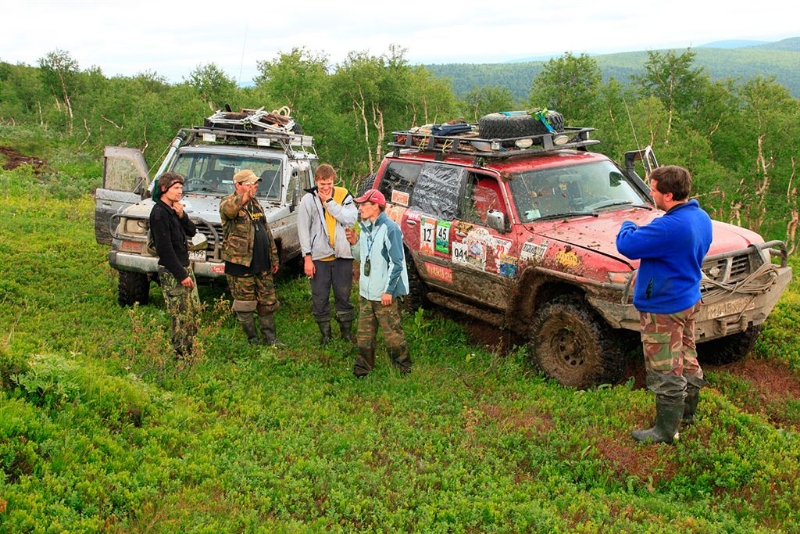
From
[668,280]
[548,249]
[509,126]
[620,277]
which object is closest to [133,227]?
[509,126]

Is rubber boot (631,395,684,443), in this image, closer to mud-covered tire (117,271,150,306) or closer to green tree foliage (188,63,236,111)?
mud-covered tire (117,271,150,306)

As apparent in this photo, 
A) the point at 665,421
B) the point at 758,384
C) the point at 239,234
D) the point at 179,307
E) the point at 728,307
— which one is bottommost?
the point at 758,384


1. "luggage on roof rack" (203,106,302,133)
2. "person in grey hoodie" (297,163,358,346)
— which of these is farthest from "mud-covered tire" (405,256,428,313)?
"luggage on roof rack" (203,106,302,133)

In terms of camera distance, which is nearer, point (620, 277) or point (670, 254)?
point (670, 254)

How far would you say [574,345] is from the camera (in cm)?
629

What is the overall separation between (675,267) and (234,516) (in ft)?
11.4

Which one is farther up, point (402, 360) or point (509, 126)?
point (509, 126)

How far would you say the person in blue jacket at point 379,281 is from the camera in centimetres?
629

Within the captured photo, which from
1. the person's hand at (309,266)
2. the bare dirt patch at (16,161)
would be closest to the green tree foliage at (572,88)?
the bare dirt patch at (16,161)

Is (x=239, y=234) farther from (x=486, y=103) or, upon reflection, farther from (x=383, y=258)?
(x=486, y=103)

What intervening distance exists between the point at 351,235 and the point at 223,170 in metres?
2.92

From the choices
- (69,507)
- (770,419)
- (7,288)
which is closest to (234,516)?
(69,507)

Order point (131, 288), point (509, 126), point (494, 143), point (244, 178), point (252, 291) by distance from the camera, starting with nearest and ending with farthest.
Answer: point (244, 178) → point (494, 143) → point (252, 291) → point (509, 126) → point (131, 288)

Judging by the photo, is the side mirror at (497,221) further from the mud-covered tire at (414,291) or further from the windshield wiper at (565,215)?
the mud-covered tire at (414,291)
